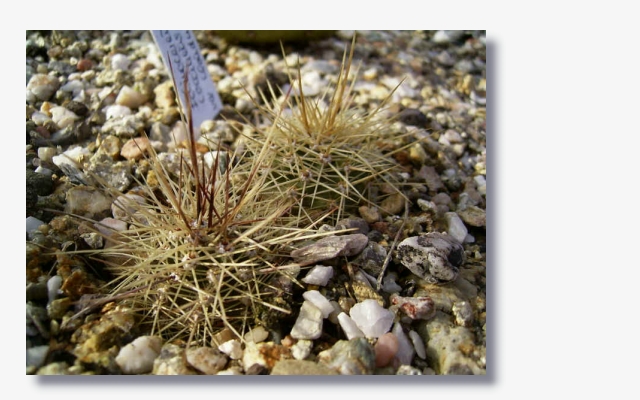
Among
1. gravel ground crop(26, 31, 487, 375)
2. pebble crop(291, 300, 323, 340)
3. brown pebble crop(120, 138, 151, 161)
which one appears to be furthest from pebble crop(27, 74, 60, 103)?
pebble crop(291, 300, 323, 340)

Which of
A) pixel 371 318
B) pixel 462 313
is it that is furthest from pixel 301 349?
pixel 462 313

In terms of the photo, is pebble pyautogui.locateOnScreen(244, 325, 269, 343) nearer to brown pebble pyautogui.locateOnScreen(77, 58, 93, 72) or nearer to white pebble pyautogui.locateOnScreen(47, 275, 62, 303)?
white pebble pyautogui.locateOnScreen(47, 275, 62, 303)

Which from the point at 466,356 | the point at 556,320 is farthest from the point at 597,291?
the point at 466,356

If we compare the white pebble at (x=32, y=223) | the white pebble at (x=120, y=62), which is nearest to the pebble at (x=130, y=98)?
the white pebble at (x=120, y=62)

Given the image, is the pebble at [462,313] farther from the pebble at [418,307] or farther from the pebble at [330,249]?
the pebble at [330,249]

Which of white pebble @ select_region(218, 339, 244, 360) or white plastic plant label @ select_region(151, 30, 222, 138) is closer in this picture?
white pebble @ select_region(218, 339, 244, 360)

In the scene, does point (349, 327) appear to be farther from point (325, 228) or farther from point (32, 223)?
point (32, 223)
